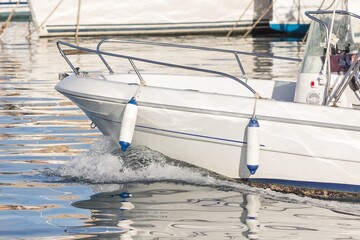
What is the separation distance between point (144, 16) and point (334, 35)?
78.0 feet

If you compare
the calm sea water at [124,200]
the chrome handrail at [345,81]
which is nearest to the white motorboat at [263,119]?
the chrome handrail at [345,81]

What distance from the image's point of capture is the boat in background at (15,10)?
133 ft

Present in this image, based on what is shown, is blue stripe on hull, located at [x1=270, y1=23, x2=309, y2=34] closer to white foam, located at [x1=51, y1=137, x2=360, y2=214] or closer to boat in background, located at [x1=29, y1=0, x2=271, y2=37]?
boat in background, located at [x1=29, y1=0, x2=271, y2=37]

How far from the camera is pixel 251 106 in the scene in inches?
330

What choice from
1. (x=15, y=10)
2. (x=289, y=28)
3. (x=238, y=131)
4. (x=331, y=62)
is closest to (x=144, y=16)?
(x=289, y=28)

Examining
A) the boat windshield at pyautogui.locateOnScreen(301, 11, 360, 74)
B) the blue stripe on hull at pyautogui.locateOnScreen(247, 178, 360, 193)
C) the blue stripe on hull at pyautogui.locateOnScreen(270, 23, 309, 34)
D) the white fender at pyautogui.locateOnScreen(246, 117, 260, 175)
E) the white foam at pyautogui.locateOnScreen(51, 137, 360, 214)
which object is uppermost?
the blue stripe on hull at pyautogui.locateOnScreen(270, 23, 309, 34)

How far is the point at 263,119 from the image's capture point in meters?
8.37

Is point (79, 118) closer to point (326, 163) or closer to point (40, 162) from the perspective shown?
point (40, 162)

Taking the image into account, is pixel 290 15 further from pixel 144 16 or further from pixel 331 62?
pixel 331 62

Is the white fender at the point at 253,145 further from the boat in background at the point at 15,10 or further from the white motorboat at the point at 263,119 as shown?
the boat in background at the point at 15,10

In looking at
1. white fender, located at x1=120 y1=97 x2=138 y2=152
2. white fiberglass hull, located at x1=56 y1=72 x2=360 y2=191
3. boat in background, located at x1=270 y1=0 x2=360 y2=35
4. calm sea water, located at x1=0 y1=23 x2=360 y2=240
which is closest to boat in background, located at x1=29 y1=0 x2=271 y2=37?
boat in background, located at x1=270 y1=0 x2=360 y2=35

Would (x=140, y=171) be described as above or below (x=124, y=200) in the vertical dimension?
above

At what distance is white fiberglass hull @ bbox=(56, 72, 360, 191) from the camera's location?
27.2 ft

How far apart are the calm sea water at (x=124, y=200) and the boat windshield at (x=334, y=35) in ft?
4.57
